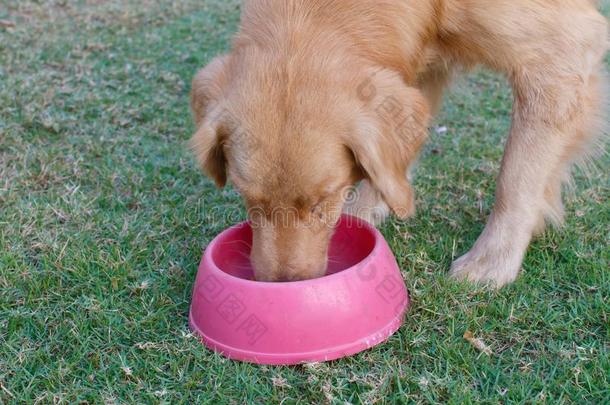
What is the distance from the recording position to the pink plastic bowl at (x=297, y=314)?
275 cm

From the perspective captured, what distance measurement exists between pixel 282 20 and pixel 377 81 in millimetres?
509

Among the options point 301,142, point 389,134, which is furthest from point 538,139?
point 301,142

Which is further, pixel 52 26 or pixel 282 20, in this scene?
pixel 52 26

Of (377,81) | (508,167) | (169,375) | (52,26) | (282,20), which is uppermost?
(282,20)

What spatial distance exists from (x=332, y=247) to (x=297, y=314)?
990 millimetres

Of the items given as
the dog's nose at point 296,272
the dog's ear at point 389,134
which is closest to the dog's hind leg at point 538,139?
the dog's ear at point 389,134

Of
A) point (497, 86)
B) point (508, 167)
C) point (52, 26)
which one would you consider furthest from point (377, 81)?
point (52, 26)

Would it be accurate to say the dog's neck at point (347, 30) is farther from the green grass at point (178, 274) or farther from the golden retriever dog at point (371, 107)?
the green grass at point (178, 274)

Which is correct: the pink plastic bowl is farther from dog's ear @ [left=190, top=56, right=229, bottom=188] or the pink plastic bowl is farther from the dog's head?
dog's ear @ [left=190, top=56, right=229, bottom=188]

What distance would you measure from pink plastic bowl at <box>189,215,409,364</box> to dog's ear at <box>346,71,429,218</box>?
316 mm

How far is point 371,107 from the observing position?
2.99 m

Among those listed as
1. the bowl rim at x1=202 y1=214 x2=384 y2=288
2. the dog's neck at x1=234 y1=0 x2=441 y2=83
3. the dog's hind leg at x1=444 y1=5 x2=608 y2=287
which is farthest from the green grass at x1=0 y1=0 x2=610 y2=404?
the dog's neck at x1=234 y1=0 x2=441 y2=83

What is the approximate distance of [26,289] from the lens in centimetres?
328

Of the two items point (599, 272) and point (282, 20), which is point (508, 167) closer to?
point (599, 272)
